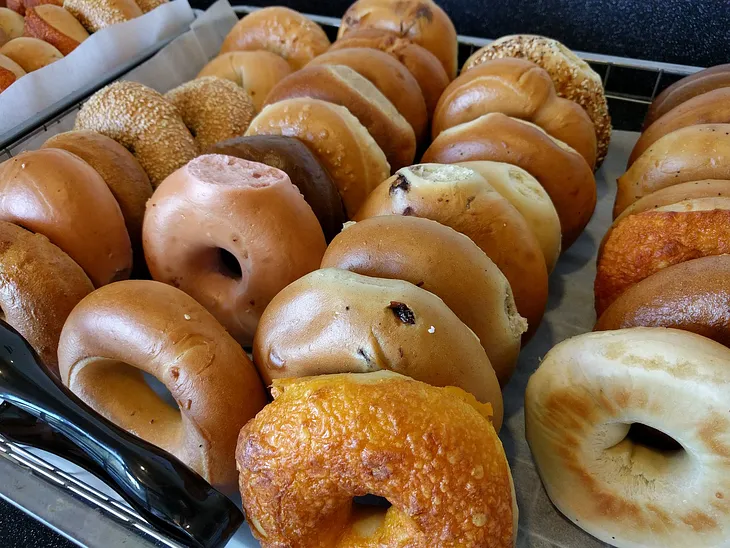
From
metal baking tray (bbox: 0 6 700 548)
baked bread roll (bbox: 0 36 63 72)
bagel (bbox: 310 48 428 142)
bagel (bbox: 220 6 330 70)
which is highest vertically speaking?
baked bread roll (bbox: 0 36 63 72)

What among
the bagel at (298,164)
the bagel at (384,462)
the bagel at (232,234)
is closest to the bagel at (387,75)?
the bagel at (298,164)

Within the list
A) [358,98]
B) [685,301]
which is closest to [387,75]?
[358,98]

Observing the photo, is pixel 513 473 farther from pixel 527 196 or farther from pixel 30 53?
pixel 30 53

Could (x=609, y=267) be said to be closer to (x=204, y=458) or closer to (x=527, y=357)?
(x=527, y=357)

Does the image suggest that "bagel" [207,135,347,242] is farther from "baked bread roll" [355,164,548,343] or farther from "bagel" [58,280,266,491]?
"bagel" [58,280,266,491]

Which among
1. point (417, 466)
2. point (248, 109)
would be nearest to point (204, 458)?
point (417, 466)

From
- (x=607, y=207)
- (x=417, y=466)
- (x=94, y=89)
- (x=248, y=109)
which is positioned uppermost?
(x=94, y=89)

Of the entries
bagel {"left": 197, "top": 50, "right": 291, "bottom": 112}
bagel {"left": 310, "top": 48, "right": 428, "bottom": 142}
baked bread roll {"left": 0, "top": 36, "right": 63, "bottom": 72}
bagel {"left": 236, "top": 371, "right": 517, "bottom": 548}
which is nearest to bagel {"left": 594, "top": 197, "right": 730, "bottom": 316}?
bagel {"left": 236, "top": 371, "right": 517, "bottom": 548}

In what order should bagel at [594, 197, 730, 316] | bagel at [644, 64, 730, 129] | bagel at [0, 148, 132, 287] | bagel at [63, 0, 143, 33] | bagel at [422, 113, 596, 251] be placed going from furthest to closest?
bagel at [63, 0, 143, 33] → bagel at [644, 64, 730, 129] → bagel at [422, 113, 596, 251] → bagel at [0, 148, 132, 287] → bagel at [594, 197, 730, 316]
